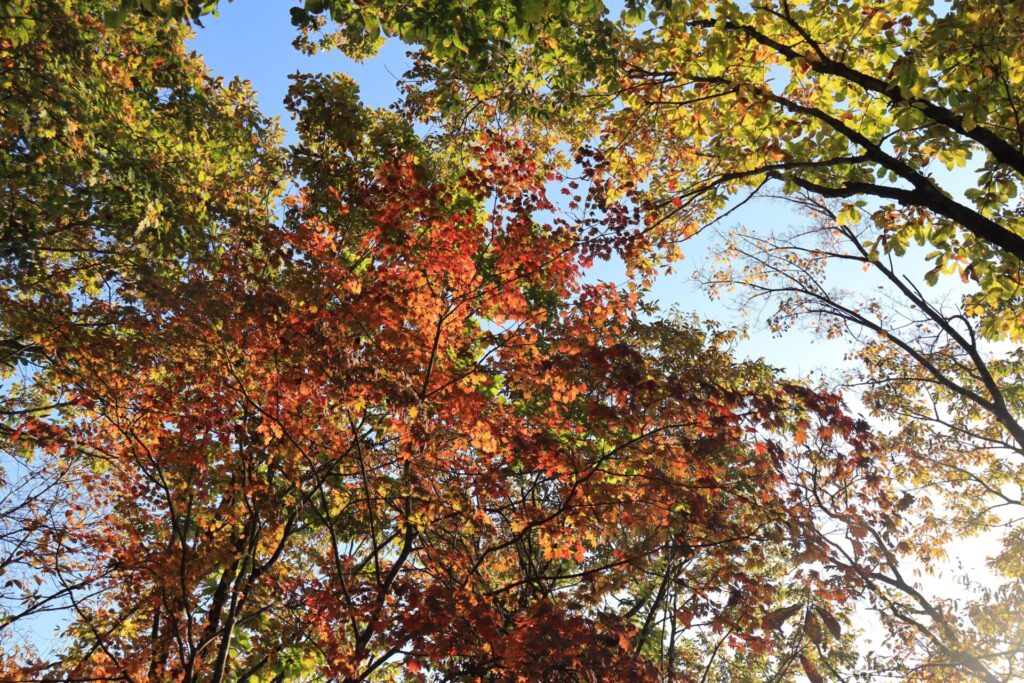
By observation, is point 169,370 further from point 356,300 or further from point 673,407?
point 673,407

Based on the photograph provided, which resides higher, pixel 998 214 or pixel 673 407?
pixel 998 214

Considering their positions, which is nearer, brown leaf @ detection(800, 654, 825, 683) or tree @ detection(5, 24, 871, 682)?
tree @ detection(5, 24, 871, 682)

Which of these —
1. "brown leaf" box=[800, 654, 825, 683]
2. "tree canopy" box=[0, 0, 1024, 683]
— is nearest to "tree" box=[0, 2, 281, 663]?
"tree canopy" box=[0, 0, 1024, 683]

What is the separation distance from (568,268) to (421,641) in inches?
195

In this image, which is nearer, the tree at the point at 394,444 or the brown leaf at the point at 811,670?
the tree at the point at 394,444

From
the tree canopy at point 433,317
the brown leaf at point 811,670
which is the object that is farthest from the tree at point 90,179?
the brown leaf at point 811,670

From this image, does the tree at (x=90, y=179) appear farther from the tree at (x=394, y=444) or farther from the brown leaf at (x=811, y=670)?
the brown leaf at (x=811, y=670)

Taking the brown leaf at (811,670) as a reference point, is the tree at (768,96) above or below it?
above

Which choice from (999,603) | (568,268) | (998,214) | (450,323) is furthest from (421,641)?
(999,603)

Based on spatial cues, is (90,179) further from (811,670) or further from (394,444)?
(811,670)

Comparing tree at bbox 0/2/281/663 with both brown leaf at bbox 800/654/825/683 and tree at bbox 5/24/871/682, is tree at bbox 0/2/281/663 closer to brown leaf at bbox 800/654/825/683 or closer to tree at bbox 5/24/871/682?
tree at bbox 5/24/871/682

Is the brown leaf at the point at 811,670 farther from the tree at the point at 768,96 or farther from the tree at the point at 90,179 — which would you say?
the tree at the point at 90,179

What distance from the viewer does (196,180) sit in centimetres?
898

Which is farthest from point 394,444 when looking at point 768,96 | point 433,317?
point 768,96
